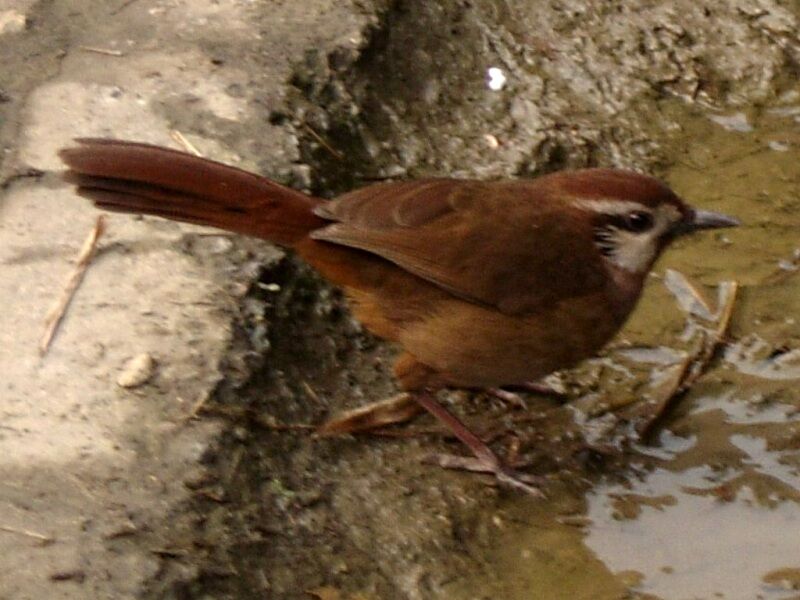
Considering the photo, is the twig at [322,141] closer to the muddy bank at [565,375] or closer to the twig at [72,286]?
the muddy bank at [565,375]

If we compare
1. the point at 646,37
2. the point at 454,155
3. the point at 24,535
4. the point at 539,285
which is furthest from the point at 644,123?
the point at 24,535

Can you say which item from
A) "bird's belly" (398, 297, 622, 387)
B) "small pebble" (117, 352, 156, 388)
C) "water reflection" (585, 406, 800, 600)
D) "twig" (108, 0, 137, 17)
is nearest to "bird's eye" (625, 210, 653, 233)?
"bird's belly" (398, 297, 622, 387)

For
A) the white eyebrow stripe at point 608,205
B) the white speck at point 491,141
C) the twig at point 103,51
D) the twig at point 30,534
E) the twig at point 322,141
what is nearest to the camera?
the twig at point 30,534

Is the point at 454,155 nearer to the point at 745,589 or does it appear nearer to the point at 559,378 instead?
Result: the point at 559,378

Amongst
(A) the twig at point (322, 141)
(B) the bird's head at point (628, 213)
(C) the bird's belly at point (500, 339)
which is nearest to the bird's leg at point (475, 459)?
(C) the bird's belly at point (500, 339)

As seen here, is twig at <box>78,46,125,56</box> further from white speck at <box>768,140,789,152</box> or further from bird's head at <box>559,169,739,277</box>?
white speck at <box>768,140,789,152</box>

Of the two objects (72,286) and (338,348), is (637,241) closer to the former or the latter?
(338,348)
